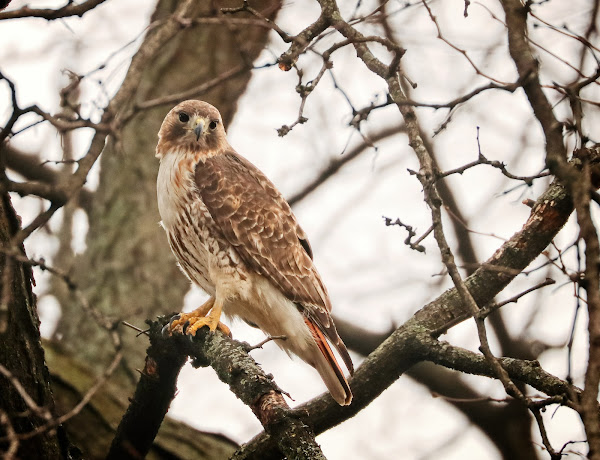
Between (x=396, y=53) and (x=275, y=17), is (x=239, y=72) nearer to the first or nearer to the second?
(x=396, y=53)

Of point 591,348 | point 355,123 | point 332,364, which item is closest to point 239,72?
point 355,123

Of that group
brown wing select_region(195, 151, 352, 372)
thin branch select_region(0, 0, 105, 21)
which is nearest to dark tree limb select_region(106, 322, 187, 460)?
brown wing select_region(195, 151, 352, 372)

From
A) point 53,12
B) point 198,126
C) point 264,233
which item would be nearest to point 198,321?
point 264,233

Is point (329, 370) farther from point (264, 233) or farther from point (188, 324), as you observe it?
point (264, 233)

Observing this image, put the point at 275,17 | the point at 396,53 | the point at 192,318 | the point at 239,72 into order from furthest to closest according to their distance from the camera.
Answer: the point at 275,17 → the point at 192,318 → the point at 396,53 → the point at 239,72

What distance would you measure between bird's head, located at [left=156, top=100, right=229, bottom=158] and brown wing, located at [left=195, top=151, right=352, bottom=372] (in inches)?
6.3

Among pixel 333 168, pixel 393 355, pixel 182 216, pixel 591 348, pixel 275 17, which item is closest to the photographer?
pixel 591 348

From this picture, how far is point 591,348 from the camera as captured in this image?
6.64ft

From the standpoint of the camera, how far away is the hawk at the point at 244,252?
181 inches

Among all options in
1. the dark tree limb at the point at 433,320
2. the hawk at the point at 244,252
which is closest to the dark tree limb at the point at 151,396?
the dark tree limb at the point at 433,320

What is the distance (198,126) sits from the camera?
5.08 metres

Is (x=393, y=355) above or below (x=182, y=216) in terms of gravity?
below

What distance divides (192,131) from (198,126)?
120 millimetres

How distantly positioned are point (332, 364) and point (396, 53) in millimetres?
1900
